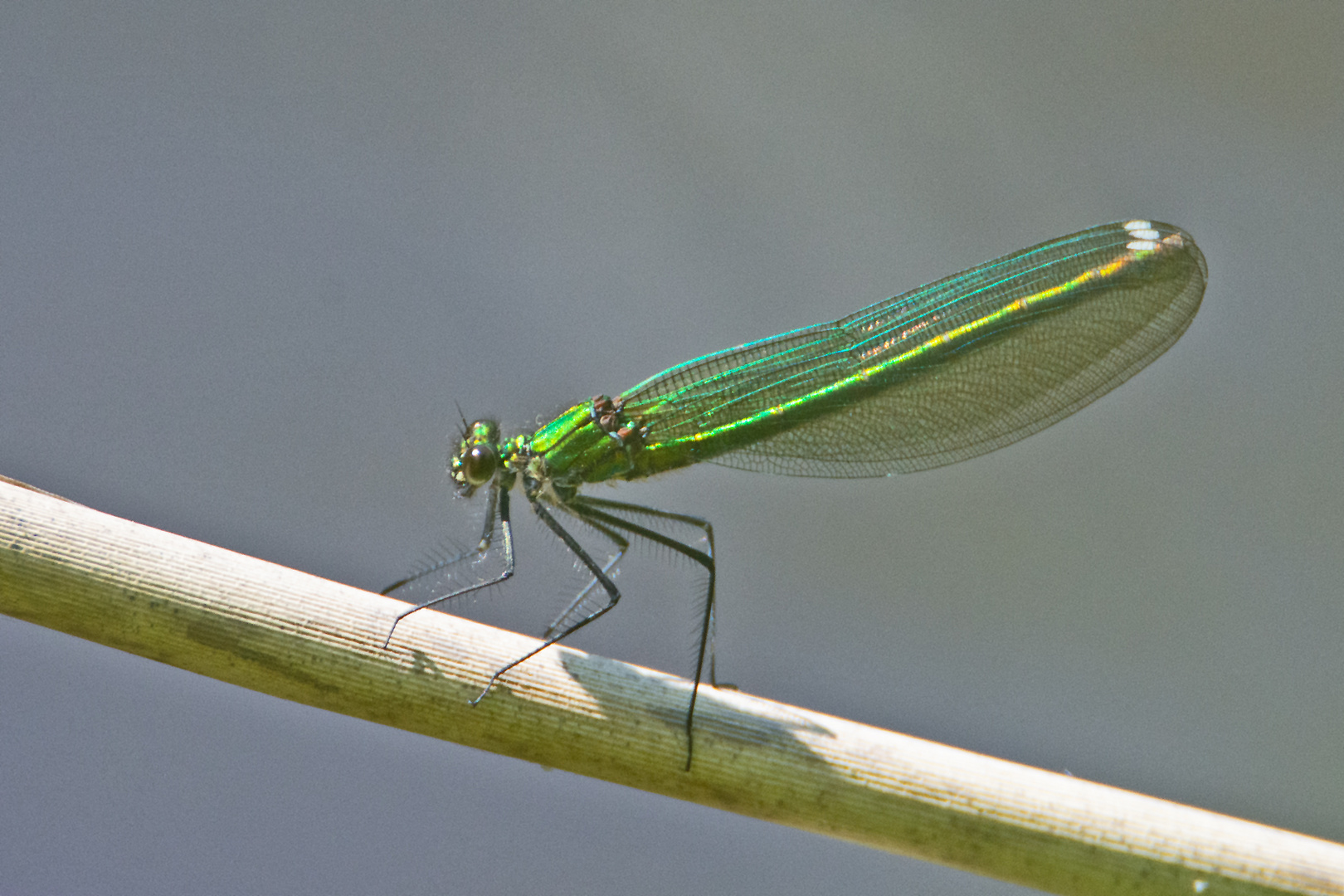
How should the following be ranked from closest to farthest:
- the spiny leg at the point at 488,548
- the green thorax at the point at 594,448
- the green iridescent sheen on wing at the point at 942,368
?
1. the spiny leg at the point at 488,548
2. the green iridescent sheen on wing at the point at 942,368
3. the green thorax at the point at 594,448

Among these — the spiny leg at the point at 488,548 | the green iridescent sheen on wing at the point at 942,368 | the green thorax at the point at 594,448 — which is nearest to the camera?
the spiny leg at the point at 488,548

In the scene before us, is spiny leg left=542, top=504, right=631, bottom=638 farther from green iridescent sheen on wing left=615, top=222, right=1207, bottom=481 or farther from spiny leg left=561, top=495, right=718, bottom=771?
green iridescent sheen on wing left=615, top=222, right=1207, bottom=481

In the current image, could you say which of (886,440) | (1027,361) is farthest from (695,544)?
(1027,361)

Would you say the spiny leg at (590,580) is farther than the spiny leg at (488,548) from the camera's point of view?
Yes

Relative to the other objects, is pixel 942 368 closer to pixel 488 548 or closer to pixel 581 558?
pixel 581 558

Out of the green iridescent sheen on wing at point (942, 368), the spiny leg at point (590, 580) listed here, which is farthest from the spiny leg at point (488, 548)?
the green iridescent sheen on wing at point (942, 368)

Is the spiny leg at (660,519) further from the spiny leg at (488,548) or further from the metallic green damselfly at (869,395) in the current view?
the spiny leg at (488,548)

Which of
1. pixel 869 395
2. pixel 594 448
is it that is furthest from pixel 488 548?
pixel 869 395

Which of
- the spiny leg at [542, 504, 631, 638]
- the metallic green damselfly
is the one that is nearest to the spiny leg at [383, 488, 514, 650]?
the metallic green damselfly
